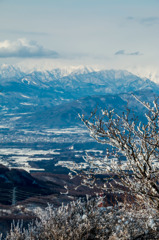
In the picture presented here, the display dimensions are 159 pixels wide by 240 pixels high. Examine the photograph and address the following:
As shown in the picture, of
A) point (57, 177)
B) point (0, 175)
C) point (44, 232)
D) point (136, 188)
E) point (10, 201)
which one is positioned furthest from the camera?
point (57, 177)

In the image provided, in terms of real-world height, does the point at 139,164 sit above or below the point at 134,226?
above

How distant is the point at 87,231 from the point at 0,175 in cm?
8283

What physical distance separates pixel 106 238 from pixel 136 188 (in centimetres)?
247

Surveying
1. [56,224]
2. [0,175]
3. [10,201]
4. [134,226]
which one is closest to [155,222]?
[134,226]

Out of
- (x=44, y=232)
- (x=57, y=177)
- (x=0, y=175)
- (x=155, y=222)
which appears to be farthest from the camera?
(x=57, y=177)

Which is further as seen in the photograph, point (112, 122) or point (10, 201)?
point (10, 201)

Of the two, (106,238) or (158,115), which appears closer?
(158,115)

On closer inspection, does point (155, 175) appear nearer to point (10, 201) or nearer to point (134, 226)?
point (134, 226)

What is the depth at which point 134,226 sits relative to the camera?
41.4 feet

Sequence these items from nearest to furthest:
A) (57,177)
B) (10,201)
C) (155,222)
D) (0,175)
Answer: (155,222) → (10,201) → (0,175) → (57,177)

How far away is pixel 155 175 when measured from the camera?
37.8 feet

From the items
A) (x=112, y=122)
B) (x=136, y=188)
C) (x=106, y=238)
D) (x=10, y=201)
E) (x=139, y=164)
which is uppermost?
(x=112, y=122)

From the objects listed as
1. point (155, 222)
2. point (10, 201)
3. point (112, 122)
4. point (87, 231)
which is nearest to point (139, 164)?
point (112, 122)

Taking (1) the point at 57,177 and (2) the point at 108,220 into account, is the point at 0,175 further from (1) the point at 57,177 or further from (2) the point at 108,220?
(2) the point at 108,220
